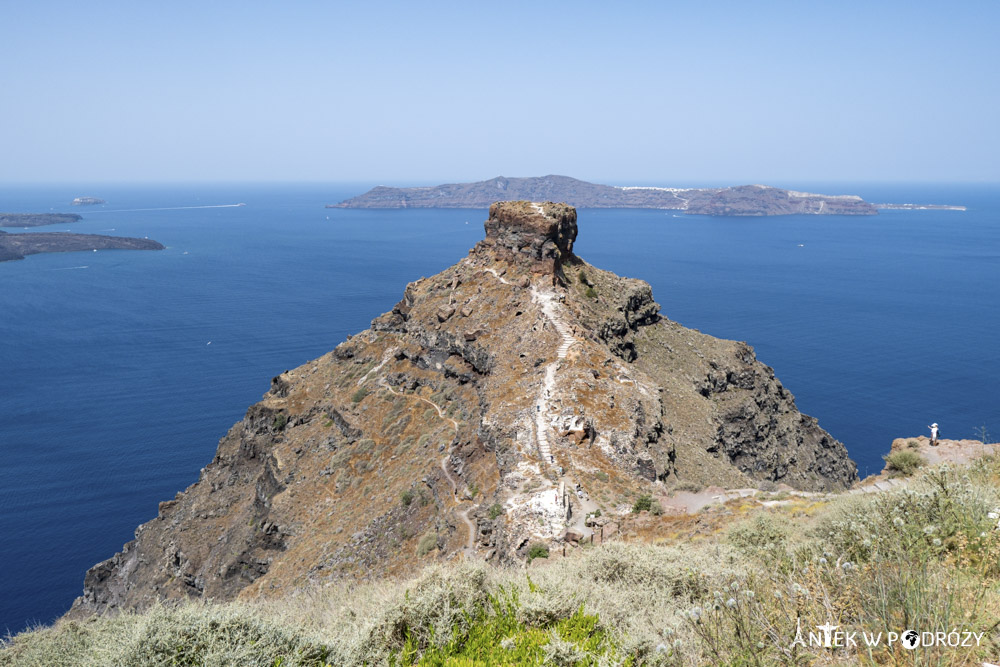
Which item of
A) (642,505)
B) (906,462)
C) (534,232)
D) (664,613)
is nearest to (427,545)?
(642,505)

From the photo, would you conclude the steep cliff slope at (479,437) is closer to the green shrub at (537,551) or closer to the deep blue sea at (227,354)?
the green shrub at (537,551)

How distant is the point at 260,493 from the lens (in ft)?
142

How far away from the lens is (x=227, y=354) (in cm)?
11562

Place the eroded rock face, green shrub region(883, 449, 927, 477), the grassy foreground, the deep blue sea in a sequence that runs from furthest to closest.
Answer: the deep blue sea
the eroded rock face
green shrub region(883, 449, 927, 477)
the grassy foreground

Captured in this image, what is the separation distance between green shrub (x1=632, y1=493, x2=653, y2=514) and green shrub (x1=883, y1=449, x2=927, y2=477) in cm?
1003

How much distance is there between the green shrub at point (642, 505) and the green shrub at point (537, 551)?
436cm

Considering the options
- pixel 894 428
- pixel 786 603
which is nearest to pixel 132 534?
pixel 786 603

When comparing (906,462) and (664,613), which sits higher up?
(664,613)

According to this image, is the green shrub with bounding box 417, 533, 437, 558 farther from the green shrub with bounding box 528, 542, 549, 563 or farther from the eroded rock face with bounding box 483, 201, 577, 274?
the eroded rock face with bounding box 483, 201, 577, 274

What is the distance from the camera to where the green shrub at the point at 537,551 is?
62.4ft

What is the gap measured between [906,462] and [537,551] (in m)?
15.4

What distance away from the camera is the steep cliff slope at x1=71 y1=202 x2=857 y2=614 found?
2625cm

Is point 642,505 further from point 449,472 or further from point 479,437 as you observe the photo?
point 449,472

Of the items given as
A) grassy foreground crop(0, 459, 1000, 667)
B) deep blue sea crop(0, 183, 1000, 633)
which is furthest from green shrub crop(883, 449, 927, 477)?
deep blue sea crop(0, 183, 1000, 633)
